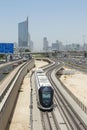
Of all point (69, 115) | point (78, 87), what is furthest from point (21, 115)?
point (78, 87)

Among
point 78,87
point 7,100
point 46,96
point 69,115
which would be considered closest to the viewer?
point 7,100

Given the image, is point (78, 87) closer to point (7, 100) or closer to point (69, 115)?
point (69, 115)

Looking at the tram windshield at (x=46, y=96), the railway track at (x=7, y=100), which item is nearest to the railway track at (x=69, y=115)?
the tram windshield at (x=46, y=96)

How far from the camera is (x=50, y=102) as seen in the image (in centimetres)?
4088

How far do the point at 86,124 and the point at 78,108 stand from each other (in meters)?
8.55

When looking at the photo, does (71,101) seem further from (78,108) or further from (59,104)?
(78,108)

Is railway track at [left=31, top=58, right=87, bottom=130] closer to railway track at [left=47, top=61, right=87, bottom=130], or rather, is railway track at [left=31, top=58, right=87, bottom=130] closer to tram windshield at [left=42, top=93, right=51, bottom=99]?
railway track at [left=47, top=61, right=87, bottom=130]

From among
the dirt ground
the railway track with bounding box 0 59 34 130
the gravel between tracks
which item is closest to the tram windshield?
the gravel between tracks

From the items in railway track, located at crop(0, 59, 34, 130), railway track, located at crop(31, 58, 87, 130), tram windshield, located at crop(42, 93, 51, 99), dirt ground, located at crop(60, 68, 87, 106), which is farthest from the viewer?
dirt ground, located at crop(60, 68, 87, 106)

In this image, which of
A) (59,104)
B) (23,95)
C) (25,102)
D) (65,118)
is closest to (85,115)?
(65,118)

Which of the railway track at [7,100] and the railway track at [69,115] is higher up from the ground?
the railway track at [7,100]

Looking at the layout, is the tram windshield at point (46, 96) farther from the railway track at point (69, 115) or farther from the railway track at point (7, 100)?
the railway track at point (7, 100)

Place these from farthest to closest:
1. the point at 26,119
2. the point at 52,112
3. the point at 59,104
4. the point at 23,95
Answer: the point at 23,95, the point at 59,104, the point at 52,112, the point at 26,119

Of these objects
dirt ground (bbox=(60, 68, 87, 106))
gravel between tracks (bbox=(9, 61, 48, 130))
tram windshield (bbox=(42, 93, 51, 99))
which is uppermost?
tram windshield (bbox=(42, 93, 51, 99))
